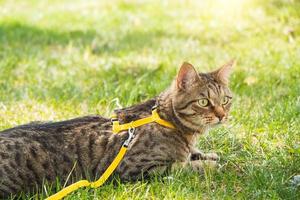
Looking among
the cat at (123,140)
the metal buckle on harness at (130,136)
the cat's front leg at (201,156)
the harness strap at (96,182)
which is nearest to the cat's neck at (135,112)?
the cat at (123,140)

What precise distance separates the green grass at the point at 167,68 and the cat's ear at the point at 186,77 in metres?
0.57

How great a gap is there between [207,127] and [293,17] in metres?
4.62

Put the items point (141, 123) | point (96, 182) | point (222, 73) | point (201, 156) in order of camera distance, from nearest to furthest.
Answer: point (96, 182), point (141, 123), point (201, 156), point (222, 73)

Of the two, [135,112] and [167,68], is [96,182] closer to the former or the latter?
[135,112]

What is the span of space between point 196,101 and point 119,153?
62cm

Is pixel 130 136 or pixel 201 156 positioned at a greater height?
pixel 130 136

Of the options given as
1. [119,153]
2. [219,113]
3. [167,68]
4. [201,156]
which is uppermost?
[167,68]

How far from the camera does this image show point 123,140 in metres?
4.01

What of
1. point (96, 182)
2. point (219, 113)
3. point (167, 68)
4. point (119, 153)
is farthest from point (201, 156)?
point (167, 68)

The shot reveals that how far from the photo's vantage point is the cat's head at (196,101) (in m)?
4.07

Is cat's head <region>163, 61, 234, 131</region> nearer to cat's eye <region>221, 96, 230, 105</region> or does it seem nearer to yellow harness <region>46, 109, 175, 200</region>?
cat's eye <region>221, 96, 230, 105</region>

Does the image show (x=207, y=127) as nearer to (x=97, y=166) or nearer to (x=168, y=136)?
(x=168, y=136)

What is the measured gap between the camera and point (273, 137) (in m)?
4.47

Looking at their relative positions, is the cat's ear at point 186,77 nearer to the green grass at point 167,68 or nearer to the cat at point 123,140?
the cat at point 123,140
